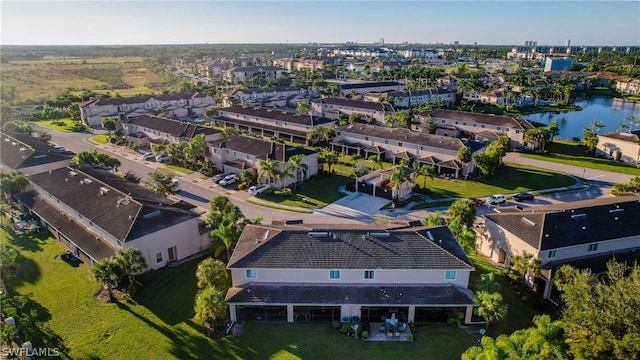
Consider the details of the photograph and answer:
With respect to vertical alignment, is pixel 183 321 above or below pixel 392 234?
below

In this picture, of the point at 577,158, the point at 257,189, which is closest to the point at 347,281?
the point at 257,189

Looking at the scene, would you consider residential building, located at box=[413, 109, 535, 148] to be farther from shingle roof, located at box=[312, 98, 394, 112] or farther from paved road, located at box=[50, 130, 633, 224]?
shingle roof, located at box=[312, 98, 394, 112]

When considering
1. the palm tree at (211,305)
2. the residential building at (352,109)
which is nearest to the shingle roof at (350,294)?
the palm tree at (211,305)

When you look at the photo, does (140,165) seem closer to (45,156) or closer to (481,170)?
(45,156)

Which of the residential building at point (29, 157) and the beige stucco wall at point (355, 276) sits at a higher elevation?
the residential building at point (29, 157)

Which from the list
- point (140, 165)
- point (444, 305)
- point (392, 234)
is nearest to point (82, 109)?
point (140, 165)

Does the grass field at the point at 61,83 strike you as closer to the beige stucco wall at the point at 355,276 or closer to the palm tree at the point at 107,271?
the palm tree at the point at 107,271
